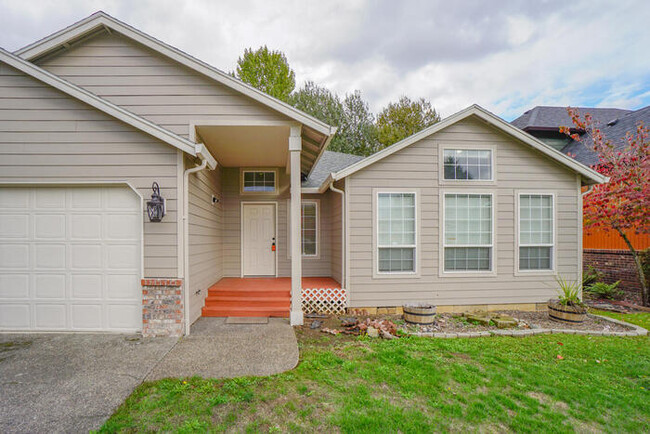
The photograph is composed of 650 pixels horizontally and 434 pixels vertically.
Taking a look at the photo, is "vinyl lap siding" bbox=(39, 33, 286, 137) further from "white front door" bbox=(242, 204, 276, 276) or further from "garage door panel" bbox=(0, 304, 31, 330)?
"garage door panel" bbox=(0, 304, 31, 330)

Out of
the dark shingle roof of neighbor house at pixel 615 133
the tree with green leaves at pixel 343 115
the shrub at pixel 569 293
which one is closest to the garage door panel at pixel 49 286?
the shrub at pixel 569 293

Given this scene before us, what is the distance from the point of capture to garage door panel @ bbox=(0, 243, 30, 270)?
4.56m

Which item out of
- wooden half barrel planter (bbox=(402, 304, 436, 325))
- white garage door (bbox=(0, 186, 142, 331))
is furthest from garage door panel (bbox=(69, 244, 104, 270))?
wooden half barrel planter (bbox=(402, 304, 436, 325))

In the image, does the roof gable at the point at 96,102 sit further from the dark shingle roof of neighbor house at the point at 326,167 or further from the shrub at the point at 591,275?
the shrub at the point at 591,275

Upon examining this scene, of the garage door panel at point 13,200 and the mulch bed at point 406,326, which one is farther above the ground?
the garage door panel at point 13,200

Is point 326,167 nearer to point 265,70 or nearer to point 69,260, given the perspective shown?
point 69,260

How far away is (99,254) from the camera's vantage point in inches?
182

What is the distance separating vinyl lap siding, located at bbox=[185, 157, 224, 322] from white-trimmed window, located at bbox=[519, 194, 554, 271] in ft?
21.1

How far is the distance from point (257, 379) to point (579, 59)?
13072 millimetres

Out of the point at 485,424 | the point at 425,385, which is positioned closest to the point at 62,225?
the point at 425,385

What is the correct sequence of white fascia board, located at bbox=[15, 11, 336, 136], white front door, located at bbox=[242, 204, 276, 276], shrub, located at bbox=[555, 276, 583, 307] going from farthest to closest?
white front door, located at bbox=[242, 204, 276, 276], shrub, located at bbox=[555, 276, 583, 307], white fascia board, located at bbox=[15, 11, 336, 136]

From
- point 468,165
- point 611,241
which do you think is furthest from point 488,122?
point 611,241

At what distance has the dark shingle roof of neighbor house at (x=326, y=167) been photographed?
798cm

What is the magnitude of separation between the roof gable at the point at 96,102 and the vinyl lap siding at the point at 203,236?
0.43 metres
